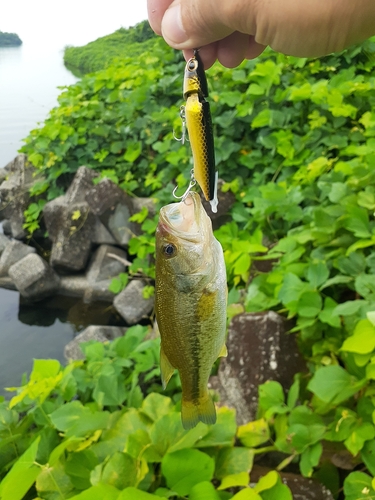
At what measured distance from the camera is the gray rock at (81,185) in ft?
20.1

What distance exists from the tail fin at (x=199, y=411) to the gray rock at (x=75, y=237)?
4959 millimetres

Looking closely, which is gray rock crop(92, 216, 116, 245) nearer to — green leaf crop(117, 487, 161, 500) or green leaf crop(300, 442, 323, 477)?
green leaf crop(300, 442, 323, 477)

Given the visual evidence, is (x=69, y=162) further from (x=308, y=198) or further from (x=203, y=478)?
(x=203, y=478)

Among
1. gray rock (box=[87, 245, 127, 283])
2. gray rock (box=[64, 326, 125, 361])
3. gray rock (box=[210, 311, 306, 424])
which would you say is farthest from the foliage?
gray rock (box=[87, 245, 127, 283])

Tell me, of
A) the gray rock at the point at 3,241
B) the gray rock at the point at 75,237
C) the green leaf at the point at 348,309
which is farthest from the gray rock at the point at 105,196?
the green leaf at the point at 348,309

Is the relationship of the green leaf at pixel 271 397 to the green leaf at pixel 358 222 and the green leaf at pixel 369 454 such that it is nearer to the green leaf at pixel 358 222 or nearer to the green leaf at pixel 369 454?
the green leaf at pixel 369 454

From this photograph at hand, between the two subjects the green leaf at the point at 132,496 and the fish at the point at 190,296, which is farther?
the green leaf at the point at 132,496

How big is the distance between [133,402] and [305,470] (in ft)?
3.43

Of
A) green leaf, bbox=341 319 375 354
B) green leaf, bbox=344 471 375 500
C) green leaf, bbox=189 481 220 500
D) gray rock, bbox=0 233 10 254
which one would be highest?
green leaf, bbox=341 319 375 354

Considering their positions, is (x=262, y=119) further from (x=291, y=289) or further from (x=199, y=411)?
(x=199, y=411)

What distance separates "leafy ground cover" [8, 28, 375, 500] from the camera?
1.83 meters

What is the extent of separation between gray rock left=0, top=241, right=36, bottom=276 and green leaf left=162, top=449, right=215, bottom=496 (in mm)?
5544

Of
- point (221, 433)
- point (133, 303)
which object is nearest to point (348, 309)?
point (221, 433)

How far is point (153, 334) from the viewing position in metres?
4.11
